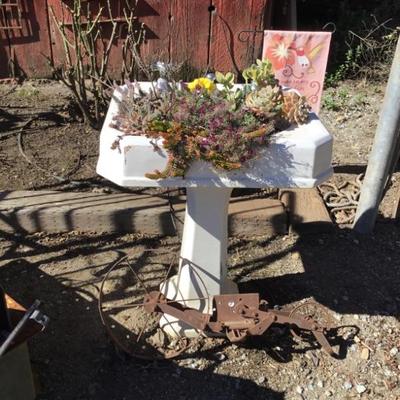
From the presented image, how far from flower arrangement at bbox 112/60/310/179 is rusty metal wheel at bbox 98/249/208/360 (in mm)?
916

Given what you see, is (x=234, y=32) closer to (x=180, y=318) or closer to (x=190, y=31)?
(x=190, y=31)

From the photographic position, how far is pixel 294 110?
3023 millimetres

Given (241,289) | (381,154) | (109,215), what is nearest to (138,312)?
(241,289)

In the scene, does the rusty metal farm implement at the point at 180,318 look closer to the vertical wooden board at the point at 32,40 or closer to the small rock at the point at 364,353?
the small rock at the point at 364,353

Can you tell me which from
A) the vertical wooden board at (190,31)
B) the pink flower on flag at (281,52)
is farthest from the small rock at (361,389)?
the vertical wooden board at (190,31)

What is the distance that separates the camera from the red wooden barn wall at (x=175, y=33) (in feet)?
22.0

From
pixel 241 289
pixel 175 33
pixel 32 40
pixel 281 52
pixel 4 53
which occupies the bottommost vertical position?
pixel 241 289

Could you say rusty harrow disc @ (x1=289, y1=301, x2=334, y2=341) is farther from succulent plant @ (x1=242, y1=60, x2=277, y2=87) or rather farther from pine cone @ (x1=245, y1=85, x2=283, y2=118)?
succulent plant @ (x1=242, y1=60, x2=277, y2=87)

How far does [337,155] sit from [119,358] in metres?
3.34

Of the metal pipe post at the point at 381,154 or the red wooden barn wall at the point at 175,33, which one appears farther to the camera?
the red wooden barn wall at the point at 175,33

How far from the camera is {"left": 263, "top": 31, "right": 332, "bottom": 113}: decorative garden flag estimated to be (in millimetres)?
4434

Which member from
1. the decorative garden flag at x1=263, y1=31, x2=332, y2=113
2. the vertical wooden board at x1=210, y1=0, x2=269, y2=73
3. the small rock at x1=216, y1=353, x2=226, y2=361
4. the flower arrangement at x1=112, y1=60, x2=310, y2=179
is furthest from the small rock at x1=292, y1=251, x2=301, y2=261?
the vertical wooden board at x1=210, y1=0, x2=269, y2=73

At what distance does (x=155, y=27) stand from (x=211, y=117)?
14.4ft

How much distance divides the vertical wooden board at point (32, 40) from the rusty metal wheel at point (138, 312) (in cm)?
366
